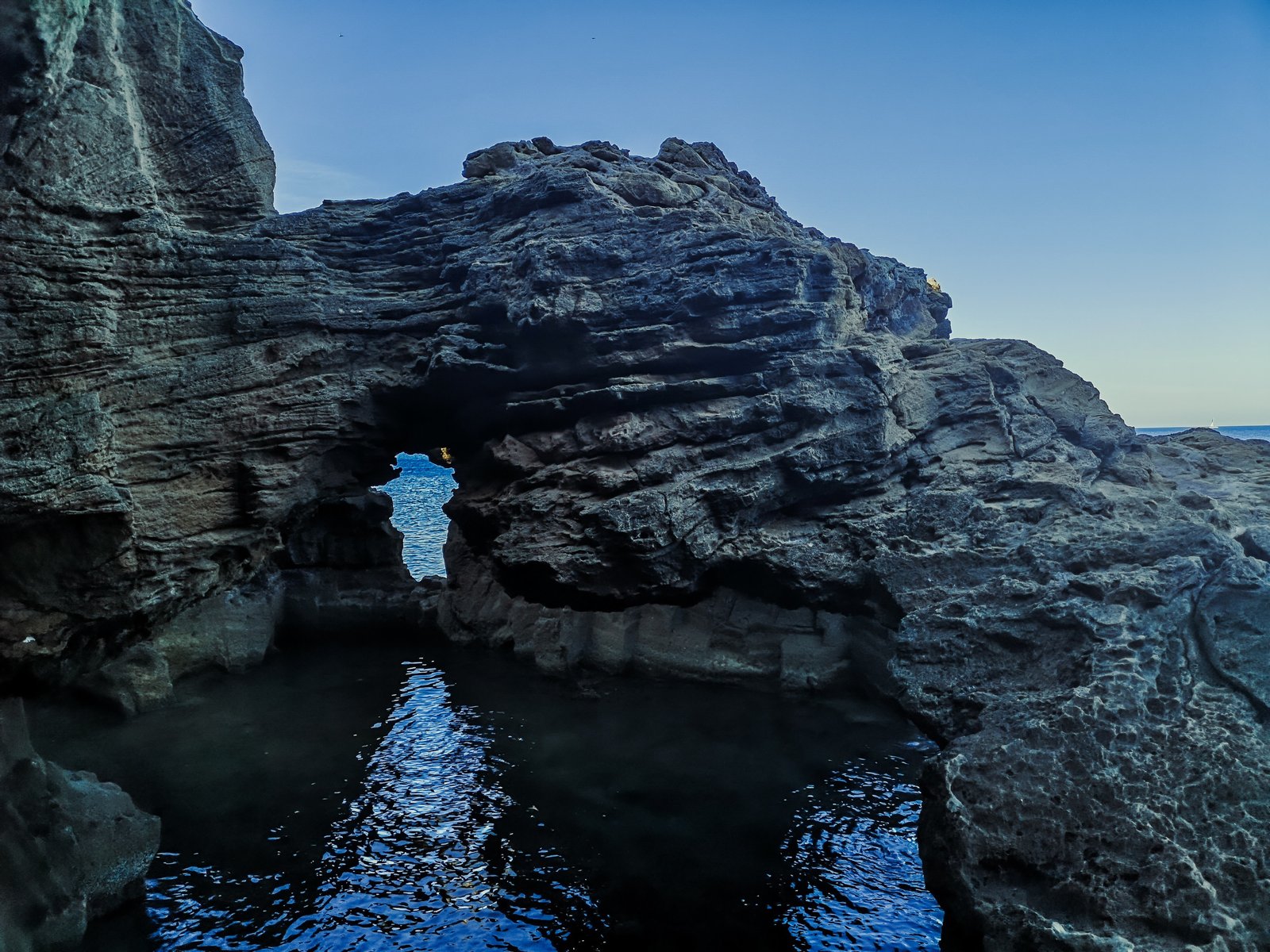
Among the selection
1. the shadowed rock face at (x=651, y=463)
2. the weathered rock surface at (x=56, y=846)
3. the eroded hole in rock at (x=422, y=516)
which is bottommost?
the eroded hole in rock at (x=422, y=516)

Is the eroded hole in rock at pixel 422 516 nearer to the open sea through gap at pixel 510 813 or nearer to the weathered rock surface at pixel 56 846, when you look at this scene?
the open sea through gap at pixel 510 813

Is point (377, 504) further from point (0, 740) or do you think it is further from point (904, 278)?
point (904, 278)

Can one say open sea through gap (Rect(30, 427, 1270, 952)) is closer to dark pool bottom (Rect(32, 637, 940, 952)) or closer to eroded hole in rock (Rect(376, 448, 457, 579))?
dark pool bottom (Rect(32, 637, 940, 952))

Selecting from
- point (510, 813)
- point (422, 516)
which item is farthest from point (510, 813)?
point (422, 516)

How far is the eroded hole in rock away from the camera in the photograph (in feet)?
145

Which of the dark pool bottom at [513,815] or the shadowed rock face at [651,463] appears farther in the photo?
the dark pool bottom at [513,815]

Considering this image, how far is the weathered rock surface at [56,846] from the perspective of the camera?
12.2m

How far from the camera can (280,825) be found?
16.1 m

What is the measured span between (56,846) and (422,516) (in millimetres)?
53944

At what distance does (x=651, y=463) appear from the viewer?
17.8 metres

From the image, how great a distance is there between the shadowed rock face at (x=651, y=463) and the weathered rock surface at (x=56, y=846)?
1.56 meters

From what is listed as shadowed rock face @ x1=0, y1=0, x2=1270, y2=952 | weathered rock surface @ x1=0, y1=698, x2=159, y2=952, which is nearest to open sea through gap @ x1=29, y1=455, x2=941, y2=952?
weathered rock surface @ x1=0, y1=698, x2=159, y2=952

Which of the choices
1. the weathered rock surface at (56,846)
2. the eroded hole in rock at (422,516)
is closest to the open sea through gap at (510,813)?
the weathered rock surface at (56,846)

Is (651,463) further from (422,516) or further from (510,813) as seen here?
(422,516)
